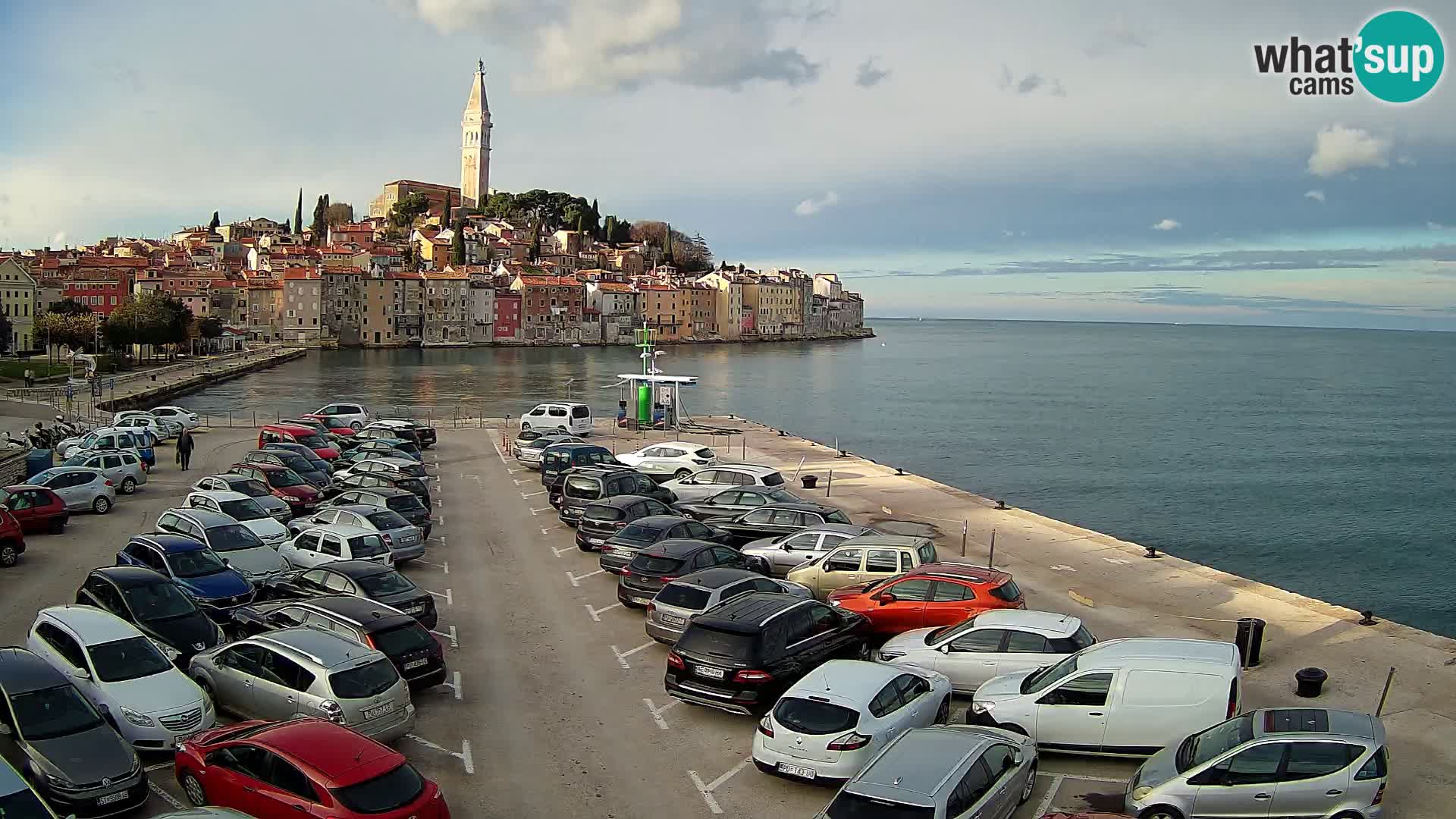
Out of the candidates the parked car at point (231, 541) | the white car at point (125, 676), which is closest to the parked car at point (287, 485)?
the parked car at point (231, 541)

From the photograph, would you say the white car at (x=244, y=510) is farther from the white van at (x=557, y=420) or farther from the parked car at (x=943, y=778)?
the white van at (x=557, y=420)

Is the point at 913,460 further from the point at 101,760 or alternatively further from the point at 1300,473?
the point at 101,760

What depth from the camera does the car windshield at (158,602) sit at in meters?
12.1

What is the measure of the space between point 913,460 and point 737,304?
13557cm

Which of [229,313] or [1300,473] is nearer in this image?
[1300,473]

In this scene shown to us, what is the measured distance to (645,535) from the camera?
1717 centimetres

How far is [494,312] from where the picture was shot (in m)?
155

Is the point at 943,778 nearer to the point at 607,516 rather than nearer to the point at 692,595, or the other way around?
the point at 692,595

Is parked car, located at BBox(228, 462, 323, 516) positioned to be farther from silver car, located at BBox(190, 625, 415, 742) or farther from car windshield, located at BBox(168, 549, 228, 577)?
silver car, located at BBox(190, 625, 415, 742)

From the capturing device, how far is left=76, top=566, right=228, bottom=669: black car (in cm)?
1177

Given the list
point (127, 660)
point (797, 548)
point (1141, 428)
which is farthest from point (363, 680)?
point (1141, 428)

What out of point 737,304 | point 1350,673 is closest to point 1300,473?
point 1350,673

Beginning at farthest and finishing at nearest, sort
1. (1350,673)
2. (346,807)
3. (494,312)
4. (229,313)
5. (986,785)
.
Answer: (494,312) < (229,313) < (1350,673) < (986,785) < (346,807)

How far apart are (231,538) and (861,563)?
9802 millimetres
